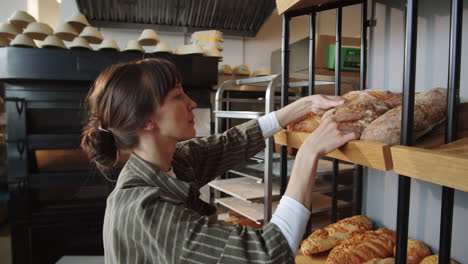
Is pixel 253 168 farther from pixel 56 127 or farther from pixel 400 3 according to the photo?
pixel 56 127

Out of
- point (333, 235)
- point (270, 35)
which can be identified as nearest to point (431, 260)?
point (333, 235)

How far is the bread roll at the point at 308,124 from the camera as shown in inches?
32.8

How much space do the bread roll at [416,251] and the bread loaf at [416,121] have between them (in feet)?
1.38

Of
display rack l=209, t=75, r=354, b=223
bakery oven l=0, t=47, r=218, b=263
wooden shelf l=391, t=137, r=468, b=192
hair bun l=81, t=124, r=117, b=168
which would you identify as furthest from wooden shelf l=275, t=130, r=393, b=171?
bakery oven l=0, t=47, r=218, b=263

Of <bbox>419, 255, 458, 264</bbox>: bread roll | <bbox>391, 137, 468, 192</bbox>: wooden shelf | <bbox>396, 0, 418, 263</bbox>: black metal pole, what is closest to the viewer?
<bbox>391, 137, 468, 192</bbox>: wooden shelf

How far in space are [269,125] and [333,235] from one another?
1.33 feet

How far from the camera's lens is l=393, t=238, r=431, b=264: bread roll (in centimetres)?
85

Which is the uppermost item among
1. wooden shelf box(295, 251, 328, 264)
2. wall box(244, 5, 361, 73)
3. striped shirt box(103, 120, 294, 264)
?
wall box(244, 5, 361, 73)

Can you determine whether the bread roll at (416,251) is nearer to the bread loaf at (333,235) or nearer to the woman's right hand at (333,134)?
the bread loaf at (333,235)

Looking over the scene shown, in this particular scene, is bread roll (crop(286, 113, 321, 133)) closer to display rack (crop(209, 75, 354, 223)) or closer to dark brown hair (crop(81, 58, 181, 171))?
dark brown hair (crop(81, 58, 181, 171))

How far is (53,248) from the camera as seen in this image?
8.00ft

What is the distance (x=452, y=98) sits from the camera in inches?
20.5

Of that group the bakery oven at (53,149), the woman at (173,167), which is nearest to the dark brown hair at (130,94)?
the woman at (173,167)

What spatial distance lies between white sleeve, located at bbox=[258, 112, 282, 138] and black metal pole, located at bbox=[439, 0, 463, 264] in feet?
1.87
